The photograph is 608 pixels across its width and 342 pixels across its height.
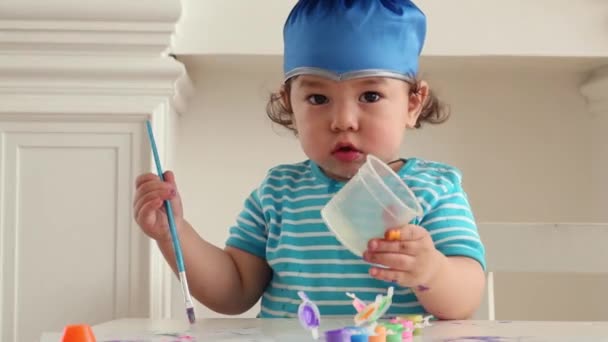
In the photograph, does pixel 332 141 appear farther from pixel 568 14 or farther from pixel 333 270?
pixel 568 14

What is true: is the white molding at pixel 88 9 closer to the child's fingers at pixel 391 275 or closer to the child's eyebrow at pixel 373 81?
the child's eyebrow at pixel 373 81

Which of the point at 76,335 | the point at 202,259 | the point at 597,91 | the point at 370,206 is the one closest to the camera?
the point at 76,335

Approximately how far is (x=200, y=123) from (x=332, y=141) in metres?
0.52

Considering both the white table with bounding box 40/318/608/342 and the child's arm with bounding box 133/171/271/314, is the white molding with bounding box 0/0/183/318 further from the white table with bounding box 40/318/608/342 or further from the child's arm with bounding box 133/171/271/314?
the white table with bounding box 40/318/608/342

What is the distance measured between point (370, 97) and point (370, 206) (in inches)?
9.1

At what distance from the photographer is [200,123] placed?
1311 mm

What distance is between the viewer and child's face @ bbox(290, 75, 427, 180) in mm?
812

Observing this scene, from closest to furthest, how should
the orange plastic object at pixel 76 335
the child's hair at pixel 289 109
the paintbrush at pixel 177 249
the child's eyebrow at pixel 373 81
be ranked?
the orange plastic object at pixel 76 335 < the paintbrush at pixel 177 249 < the child's eyebrow at pixel 373 81 < the child's hair at pixel 289 109

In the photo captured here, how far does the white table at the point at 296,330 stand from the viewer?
1.96ft

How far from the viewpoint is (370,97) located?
0.83 m

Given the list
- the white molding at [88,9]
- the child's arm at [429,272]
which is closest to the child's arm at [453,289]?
the child's arm at [429,272]

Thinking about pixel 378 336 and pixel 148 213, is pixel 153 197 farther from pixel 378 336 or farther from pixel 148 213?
pixel 378 336

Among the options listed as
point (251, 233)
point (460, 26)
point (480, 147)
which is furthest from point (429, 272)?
point (480, 147)

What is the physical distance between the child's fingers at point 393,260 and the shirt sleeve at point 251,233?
283 mm
